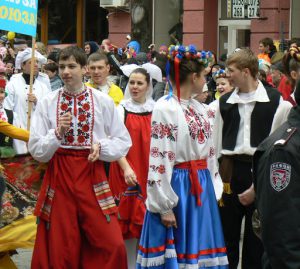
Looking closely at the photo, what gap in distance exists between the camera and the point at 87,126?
6.87 m

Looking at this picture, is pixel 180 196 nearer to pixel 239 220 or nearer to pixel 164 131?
pixel 164 131

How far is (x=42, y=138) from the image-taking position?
6734 mm

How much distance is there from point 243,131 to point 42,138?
1532 mm

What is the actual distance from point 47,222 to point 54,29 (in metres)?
21.5

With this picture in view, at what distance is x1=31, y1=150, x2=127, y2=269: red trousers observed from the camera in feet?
22.1

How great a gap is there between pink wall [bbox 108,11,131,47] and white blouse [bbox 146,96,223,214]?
16.9m

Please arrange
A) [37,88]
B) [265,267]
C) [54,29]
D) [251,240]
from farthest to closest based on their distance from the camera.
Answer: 1. [54,29]
2. [37,88]
3. [251,240]
4. [265,267]

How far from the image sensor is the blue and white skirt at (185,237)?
20.4ft

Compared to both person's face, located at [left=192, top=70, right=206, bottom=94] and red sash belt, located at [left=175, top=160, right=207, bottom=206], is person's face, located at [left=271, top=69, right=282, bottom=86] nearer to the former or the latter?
person's face, located at [left=192, top=70, right=206, bottom=94]

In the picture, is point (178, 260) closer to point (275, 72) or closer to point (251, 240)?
point (251, 240)

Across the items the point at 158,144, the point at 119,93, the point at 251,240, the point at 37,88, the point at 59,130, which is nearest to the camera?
the point at 158,144

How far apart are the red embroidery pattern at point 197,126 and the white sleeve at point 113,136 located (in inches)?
31.0

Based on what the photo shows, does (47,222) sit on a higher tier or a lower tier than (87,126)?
lower

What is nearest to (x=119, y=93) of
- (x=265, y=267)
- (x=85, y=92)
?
(x=85, y=92)
